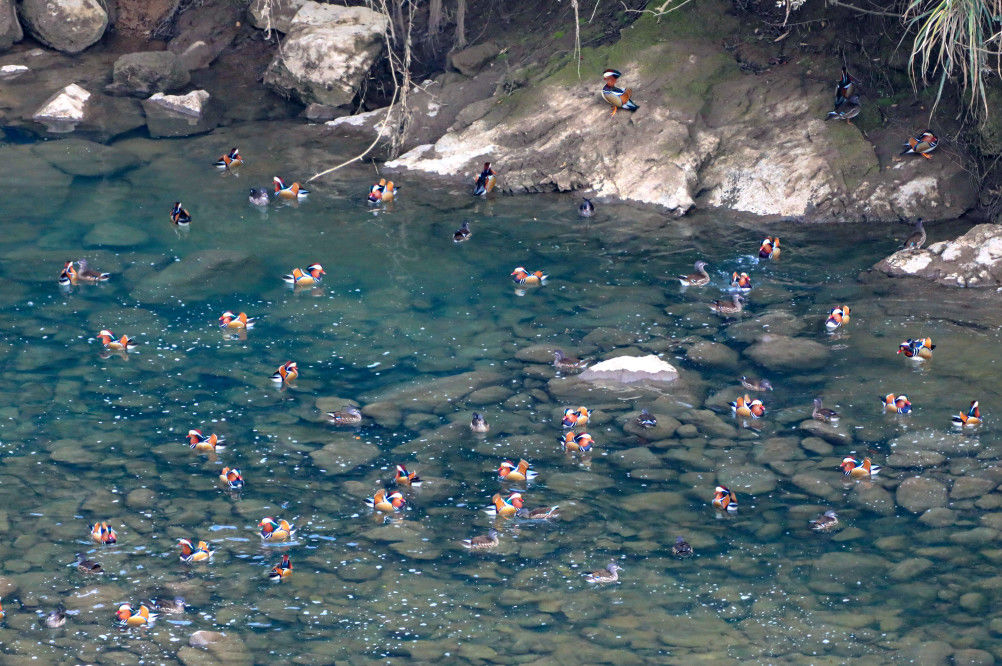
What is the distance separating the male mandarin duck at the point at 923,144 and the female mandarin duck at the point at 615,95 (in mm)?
4341

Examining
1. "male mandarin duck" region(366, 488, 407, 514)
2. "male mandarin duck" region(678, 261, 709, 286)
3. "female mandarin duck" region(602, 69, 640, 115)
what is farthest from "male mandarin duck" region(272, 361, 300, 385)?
"female mandarin duck" region(602, 69, 640, 115)

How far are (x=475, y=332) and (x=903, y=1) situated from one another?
8.24 meters

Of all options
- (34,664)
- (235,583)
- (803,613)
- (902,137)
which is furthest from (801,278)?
(34,664)

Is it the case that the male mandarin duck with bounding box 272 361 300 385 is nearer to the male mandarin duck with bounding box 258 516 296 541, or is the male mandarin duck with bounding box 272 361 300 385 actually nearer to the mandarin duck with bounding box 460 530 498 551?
the male mandarin duck with bounding box 258 516 296 541

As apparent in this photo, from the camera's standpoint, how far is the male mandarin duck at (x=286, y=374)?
1346cm

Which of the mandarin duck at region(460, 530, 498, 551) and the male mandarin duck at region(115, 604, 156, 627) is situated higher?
the male mandarin duck at region(115, 604, 156, 627)

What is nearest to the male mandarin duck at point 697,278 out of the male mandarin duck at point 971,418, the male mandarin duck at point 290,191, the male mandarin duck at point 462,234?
the male mandarin duck at point 462,234

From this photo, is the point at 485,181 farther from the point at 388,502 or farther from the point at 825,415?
the point at 388,502

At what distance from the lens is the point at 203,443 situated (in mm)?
11969

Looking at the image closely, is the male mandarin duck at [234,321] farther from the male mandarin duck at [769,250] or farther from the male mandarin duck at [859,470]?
the male mandarin duck at [859,470]

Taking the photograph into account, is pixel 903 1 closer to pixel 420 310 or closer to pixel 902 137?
pixel 902 137

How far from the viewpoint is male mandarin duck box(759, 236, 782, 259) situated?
1598cm

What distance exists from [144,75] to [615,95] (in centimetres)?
1051

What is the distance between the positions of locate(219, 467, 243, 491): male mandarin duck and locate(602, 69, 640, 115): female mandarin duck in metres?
9.94
